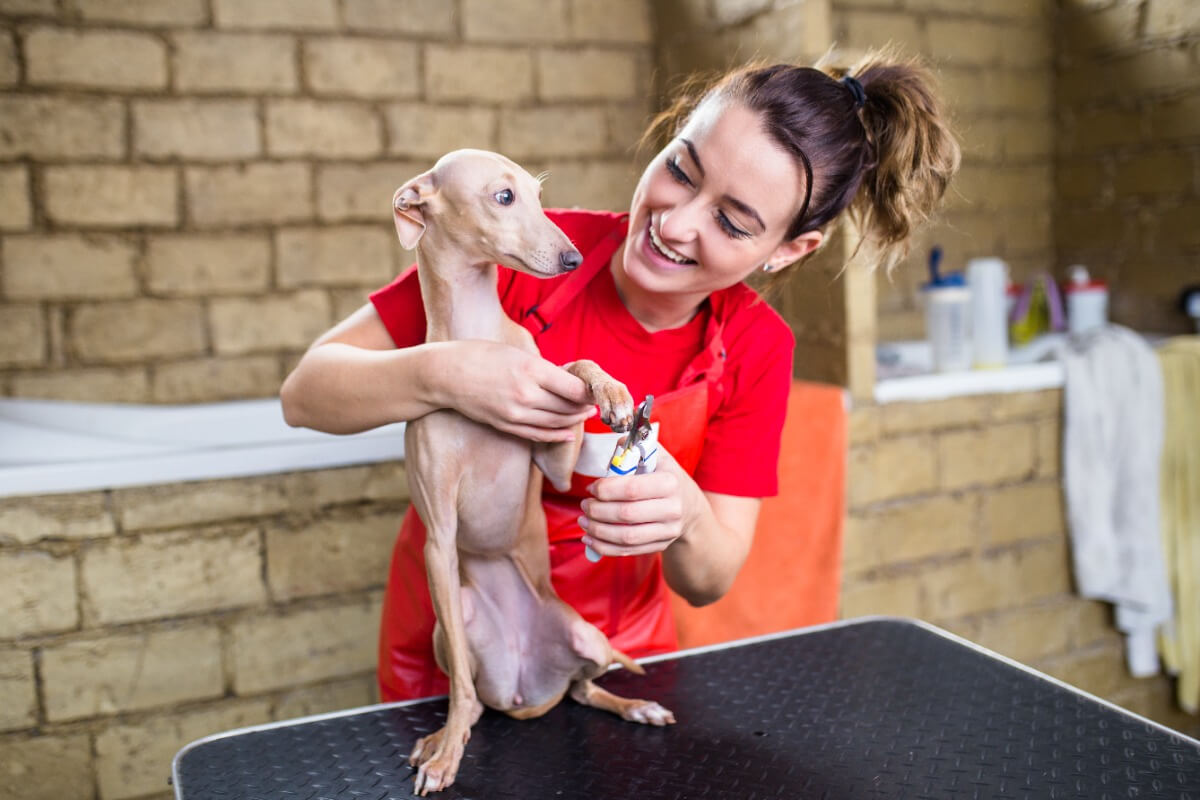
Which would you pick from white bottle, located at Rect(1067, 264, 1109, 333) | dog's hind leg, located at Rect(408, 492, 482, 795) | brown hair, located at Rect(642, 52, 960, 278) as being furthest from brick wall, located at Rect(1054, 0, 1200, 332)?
dog's hind leg, located at Rect(408, 492, 482, 795)

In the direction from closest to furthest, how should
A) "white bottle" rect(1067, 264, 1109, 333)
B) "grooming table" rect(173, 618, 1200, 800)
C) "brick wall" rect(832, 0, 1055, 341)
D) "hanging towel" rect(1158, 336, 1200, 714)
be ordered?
"grooming table" rect(173, 618, 1200, 800) → "hanging towel" rect(1158, 336, 1200, 714) → "white bottle" rect(1067, 264, 1109, 333) → "brick wall" rect(832, 0, 1055, 341)

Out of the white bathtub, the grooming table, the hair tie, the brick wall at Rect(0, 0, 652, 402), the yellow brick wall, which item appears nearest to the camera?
the grooming table

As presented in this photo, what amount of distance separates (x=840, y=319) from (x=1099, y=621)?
3.98 feet

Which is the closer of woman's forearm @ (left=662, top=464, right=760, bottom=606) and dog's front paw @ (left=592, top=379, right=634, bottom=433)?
dog's front paw @ (left=592, top=379, right=634, bottom=433)

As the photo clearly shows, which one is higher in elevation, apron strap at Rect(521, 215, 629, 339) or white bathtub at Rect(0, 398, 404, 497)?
apron strap at Rect(521, 215, 629, 339)

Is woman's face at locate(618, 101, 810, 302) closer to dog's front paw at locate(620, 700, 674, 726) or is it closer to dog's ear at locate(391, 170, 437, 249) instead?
dog's ear at locate(391, 170, 437, 249)

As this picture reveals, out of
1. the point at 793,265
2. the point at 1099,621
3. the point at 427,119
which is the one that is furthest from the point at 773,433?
the point at 427,119

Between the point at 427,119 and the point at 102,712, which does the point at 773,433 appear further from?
the point at 427,119

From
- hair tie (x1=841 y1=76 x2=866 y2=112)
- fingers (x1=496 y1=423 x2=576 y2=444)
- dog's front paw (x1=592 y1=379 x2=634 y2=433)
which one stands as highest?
hair tie (x1=841 y1=76 x2=866 y2=112)

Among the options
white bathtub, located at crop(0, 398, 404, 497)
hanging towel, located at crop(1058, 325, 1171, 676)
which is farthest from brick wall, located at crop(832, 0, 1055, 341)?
white bathtub, located at crop(0, 398, 404, 497)

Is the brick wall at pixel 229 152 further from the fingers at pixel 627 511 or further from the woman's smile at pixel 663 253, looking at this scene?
the fingers at pixel 627 511

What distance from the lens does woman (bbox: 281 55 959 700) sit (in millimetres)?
1043

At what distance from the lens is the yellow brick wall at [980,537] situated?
8.21ft

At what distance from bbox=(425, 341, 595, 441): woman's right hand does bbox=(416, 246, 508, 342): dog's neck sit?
0.04 metres
